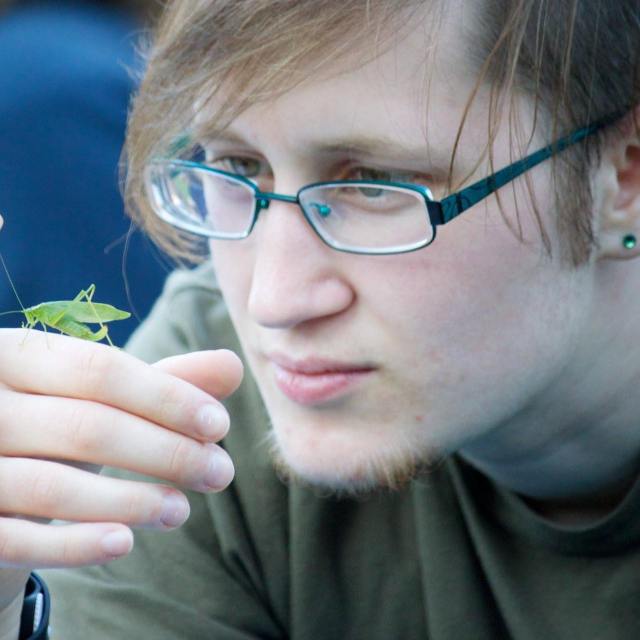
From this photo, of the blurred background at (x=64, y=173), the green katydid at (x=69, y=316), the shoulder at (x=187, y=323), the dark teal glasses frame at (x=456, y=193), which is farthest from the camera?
the blurred background at (x=64, y=173)

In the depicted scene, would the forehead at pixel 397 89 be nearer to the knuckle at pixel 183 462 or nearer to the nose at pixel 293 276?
the nose at pixel 293 276

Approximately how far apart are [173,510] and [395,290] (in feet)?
1.36

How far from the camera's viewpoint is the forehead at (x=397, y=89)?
134 cm

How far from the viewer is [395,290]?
1395 mm

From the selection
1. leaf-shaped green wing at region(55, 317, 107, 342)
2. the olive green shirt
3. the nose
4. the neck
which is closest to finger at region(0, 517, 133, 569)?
leaf-shaped green wing at region(55, 317, 107, 342)

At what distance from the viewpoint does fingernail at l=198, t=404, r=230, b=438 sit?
115 centimetres

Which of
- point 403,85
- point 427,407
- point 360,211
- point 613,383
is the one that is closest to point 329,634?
point 427,407

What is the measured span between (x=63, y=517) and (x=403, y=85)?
0.64 meters

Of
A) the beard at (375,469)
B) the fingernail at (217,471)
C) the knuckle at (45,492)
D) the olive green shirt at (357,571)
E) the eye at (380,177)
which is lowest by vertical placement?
the olive green shirt at (357,571)

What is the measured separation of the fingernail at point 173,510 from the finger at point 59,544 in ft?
0.13

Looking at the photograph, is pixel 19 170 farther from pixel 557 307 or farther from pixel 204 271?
pixel 557 307

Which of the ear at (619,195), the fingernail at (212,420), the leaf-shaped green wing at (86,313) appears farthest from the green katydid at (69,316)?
the ear at (619,195)

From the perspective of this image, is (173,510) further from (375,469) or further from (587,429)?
(587,429)

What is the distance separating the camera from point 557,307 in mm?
1485
